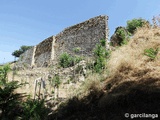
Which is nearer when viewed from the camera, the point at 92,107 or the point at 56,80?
the point at 92,107

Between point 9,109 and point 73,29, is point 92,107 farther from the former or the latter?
point 73,29

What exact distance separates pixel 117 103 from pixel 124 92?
30cm

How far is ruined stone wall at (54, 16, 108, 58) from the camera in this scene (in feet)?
40.3

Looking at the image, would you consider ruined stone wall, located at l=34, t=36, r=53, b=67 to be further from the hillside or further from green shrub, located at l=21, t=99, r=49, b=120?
green shrub, located at l=21, t=99, r=49, b=120

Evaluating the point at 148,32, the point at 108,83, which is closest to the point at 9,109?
the point at 108,83

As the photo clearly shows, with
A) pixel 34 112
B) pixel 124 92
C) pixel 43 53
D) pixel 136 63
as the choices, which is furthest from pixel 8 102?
pixel 43 53

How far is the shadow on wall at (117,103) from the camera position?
3785 mm

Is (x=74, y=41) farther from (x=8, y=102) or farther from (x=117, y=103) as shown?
(x=117, y=103)

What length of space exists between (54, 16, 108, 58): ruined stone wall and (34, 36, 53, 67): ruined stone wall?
1.29 metres

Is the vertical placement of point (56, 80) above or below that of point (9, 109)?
above

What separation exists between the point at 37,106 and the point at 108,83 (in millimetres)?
2016

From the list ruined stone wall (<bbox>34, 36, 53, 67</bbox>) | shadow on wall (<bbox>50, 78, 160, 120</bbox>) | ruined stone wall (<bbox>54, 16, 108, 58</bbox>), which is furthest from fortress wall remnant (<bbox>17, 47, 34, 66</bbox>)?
shadow on wall (<bbox>50, 78, 160, 120</bbox>)

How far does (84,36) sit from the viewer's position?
1335cm

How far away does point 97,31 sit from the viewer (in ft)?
40.8
